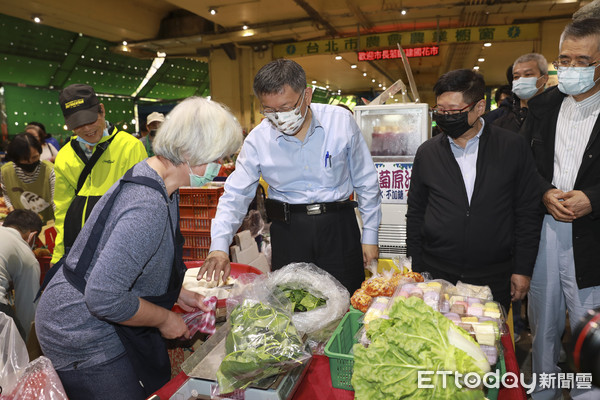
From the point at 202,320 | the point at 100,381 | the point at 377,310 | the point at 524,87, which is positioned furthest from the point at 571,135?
the point at 100,381

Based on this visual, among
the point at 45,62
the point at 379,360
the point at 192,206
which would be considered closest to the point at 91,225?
the point at 379,360

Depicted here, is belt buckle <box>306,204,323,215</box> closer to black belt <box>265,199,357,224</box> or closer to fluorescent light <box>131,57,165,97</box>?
black belt <box>265,199,357,224</box>

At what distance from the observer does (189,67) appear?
17859 millimetres

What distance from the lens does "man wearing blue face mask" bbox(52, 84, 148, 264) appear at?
3045 mm

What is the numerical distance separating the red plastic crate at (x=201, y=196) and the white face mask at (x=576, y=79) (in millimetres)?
2787

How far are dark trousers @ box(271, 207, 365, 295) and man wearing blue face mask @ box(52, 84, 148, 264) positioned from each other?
148cm

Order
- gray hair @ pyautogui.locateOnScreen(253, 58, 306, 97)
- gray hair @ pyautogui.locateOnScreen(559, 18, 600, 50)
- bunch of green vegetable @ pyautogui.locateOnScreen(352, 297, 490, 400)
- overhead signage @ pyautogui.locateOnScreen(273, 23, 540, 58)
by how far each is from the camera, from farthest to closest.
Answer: overhead signage @ pyautogui.locateOnScreen(273, 23, 540, 58) → gray hair @ pyautogui.locateOnScreen(559, 18, 600, 50) → gray hair @ pyautogui.locateOnScreen(253, 58, 306, 97) → bunch of green vegetable @ pyautogui.locateOnScreen(352, 297, 490, 400)

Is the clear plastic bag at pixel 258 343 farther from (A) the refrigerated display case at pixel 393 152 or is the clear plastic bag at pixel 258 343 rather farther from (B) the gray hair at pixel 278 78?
(A) the refrigerated display case at pixel 393 152

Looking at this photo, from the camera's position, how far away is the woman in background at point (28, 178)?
183 inches

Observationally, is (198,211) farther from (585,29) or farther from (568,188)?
(585,29)

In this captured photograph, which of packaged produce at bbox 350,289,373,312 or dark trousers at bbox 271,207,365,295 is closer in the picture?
→ packaged produce at bbox 350,289,373,312

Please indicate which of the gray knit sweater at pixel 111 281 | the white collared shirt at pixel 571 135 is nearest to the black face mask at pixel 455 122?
the white collared shirt at pixel 571 135

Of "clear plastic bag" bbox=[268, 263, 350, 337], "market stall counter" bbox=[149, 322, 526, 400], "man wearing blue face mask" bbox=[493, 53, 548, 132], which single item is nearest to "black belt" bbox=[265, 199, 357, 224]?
"clear plastic bag" bbox=[268, 263, 350, 337]

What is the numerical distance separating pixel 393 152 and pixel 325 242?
1896 millimetres
